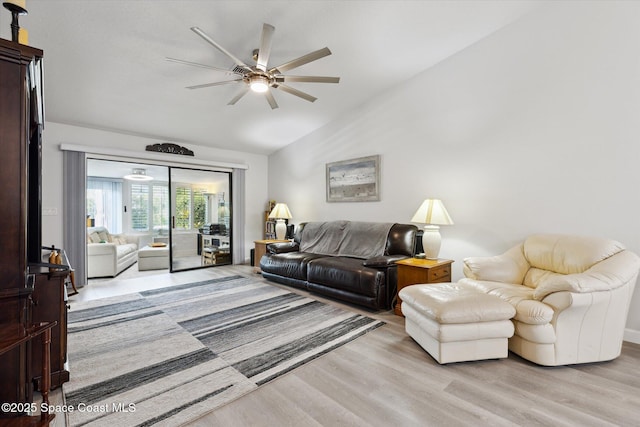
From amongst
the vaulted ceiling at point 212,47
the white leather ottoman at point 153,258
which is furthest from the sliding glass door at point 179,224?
the vaulted ceiling at point 212,47

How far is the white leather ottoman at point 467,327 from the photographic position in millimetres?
2109

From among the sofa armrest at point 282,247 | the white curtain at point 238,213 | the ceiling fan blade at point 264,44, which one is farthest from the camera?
the white curtain at point 238,213

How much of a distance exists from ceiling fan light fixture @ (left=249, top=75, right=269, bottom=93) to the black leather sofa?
225 cm

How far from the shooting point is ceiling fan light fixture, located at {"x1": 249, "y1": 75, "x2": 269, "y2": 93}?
286 centimetres

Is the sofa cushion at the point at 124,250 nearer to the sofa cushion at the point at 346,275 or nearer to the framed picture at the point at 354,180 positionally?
the sofa cushion at the point at 346,275

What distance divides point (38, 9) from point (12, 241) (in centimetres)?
236

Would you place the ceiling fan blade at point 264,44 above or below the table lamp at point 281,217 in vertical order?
above

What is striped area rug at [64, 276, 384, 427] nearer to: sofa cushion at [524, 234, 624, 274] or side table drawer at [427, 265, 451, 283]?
side table drawer at [427, 265, 451, 283]

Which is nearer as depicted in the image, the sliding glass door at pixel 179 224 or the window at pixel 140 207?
the sliding glass door at pixel 179 224

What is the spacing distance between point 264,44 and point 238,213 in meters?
4.22

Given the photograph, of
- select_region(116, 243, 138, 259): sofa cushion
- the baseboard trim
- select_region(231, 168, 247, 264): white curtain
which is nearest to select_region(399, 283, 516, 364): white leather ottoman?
the baseboard trim

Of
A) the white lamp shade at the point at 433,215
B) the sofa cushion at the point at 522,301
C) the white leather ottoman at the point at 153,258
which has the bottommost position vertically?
the white leather ottoman at the point at 153,258

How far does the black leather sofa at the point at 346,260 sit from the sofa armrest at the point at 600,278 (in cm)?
149

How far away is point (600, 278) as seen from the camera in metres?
2.05
